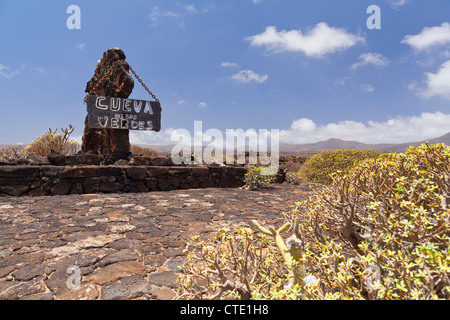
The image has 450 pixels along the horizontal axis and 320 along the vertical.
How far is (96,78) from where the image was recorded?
11094 millimetres

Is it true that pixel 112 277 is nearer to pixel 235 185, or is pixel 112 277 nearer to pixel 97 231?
pixel 97 231

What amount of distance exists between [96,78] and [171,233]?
33.6 ft

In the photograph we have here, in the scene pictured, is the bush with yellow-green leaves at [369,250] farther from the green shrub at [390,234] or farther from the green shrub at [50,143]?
the green shrub at [50,143]

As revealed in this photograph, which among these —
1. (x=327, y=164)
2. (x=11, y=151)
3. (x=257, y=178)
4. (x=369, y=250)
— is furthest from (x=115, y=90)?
(x=369, y=250)

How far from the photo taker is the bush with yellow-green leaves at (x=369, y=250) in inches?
47.5

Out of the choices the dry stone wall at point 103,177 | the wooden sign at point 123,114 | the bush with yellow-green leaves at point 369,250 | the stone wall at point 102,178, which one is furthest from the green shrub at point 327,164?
the bush with yellow-green leaves at point 369,250

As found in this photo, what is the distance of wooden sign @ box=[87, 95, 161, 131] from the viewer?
8.66m

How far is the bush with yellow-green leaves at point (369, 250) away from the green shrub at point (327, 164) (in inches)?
340

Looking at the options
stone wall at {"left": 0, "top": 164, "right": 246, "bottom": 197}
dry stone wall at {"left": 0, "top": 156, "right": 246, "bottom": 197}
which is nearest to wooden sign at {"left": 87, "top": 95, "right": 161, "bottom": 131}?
dry stone wall at {"left": 0, "top": 156, "right": 246, "bottom": 197}

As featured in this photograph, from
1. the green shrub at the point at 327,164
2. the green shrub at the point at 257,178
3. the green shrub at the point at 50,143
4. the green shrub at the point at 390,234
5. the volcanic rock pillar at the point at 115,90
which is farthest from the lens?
the green shrub at the point at 50,143

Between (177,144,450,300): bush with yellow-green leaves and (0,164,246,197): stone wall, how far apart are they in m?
6.22

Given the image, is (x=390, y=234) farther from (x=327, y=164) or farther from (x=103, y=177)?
(x=327, y=164)

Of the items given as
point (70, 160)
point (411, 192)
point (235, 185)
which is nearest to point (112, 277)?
point (411, 192)

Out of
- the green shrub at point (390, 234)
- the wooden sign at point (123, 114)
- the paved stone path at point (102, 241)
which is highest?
the wooden sign at point (123, 114)
